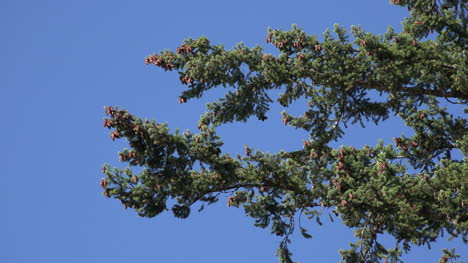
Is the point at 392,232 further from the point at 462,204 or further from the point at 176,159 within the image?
the point at 176,159

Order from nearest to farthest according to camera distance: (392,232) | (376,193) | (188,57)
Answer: (376,193) → (392,232) → (188,57)

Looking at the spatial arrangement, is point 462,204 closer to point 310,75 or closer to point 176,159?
point 310,75

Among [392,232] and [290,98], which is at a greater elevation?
[290,98]

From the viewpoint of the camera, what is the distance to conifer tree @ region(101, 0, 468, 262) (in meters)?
12.6

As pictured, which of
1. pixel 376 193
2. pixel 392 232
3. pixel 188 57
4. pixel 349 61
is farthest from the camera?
pixel 188 57

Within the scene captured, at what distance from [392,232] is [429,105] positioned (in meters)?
3.56

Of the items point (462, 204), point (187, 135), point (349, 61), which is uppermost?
point (349, 61)

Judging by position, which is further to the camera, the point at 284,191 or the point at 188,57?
the point at 188,57

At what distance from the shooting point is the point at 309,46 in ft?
48.0

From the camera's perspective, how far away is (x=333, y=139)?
16312 mm

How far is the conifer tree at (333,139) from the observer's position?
12648 millimetres

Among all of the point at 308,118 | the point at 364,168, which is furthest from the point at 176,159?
the point at 308,118

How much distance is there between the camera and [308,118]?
16.3 meters

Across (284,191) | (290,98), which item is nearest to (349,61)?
(290,98)
